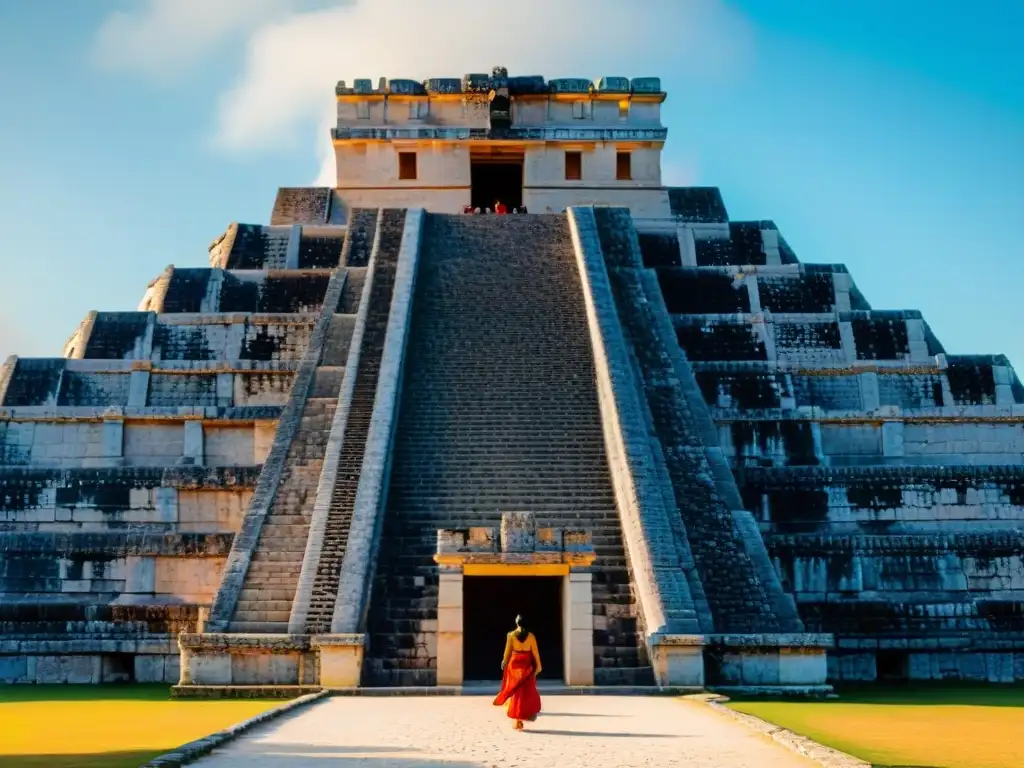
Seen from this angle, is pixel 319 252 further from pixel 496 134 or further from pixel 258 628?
pixel 258 628

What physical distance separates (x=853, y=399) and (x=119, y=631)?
39.8 feet

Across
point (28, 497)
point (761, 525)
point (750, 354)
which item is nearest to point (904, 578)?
point (761, 525)

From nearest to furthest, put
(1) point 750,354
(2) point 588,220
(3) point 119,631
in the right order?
1. (3) point 119,631
2. (1) point 750,354
3. (2) point 588,220

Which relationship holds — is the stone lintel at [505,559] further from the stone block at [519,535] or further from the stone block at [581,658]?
the stone block at [581,658]

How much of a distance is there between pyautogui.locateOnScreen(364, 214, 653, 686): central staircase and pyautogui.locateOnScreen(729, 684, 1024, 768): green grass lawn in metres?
2.41

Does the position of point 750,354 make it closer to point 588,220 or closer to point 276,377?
point 588,220

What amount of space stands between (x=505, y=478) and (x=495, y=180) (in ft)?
56.3

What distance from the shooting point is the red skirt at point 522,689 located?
1101 cm

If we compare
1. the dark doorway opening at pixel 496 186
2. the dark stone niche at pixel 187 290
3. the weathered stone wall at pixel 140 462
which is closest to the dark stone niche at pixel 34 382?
the weathered stone wall at pixel 140 462

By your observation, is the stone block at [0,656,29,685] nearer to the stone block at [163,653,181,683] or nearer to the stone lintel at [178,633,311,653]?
the stone block at [163,653,181,683]

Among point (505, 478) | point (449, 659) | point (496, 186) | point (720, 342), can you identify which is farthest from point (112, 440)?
point (496, 186)

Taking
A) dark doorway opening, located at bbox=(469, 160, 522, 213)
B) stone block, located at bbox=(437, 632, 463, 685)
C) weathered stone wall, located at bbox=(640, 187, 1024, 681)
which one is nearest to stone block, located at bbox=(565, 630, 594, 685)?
stone block, located at bbox=(437, 632, 463, 685)

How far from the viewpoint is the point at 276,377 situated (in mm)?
21250

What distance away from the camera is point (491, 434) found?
60.7ft
